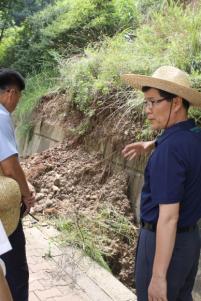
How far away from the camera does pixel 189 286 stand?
108 inches

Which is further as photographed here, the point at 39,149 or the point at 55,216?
the point at 39,149

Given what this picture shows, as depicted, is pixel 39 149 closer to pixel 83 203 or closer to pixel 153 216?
pixel 83 203

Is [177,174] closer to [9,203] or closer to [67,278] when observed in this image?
[9,203]

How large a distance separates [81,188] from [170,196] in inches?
154

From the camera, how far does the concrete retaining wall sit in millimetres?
5430

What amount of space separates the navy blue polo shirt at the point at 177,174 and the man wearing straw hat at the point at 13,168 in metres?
1.03

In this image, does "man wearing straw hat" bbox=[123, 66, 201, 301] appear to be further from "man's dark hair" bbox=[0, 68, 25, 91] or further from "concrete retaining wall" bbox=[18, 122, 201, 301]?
"concrete retaining wall" bbox=[18, 122, 201, 301]

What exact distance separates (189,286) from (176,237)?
1.49 feet

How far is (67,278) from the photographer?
4.20 meters

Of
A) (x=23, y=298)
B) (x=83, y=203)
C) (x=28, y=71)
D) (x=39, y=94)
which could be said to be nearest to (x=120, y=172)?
(x=83, y=203)

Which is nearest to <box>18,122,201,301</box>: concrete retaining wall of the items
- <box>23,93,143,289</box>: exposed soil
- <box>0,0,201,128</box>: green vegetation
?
<box>23,93,143,289</box>: exposed soil

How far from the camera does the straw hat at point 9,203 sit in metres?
2.86

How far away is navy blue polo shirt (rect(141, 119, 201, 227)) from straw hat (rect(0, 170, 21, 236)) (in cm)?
91

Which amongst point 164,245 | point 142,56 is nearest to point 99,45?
point 142,56
